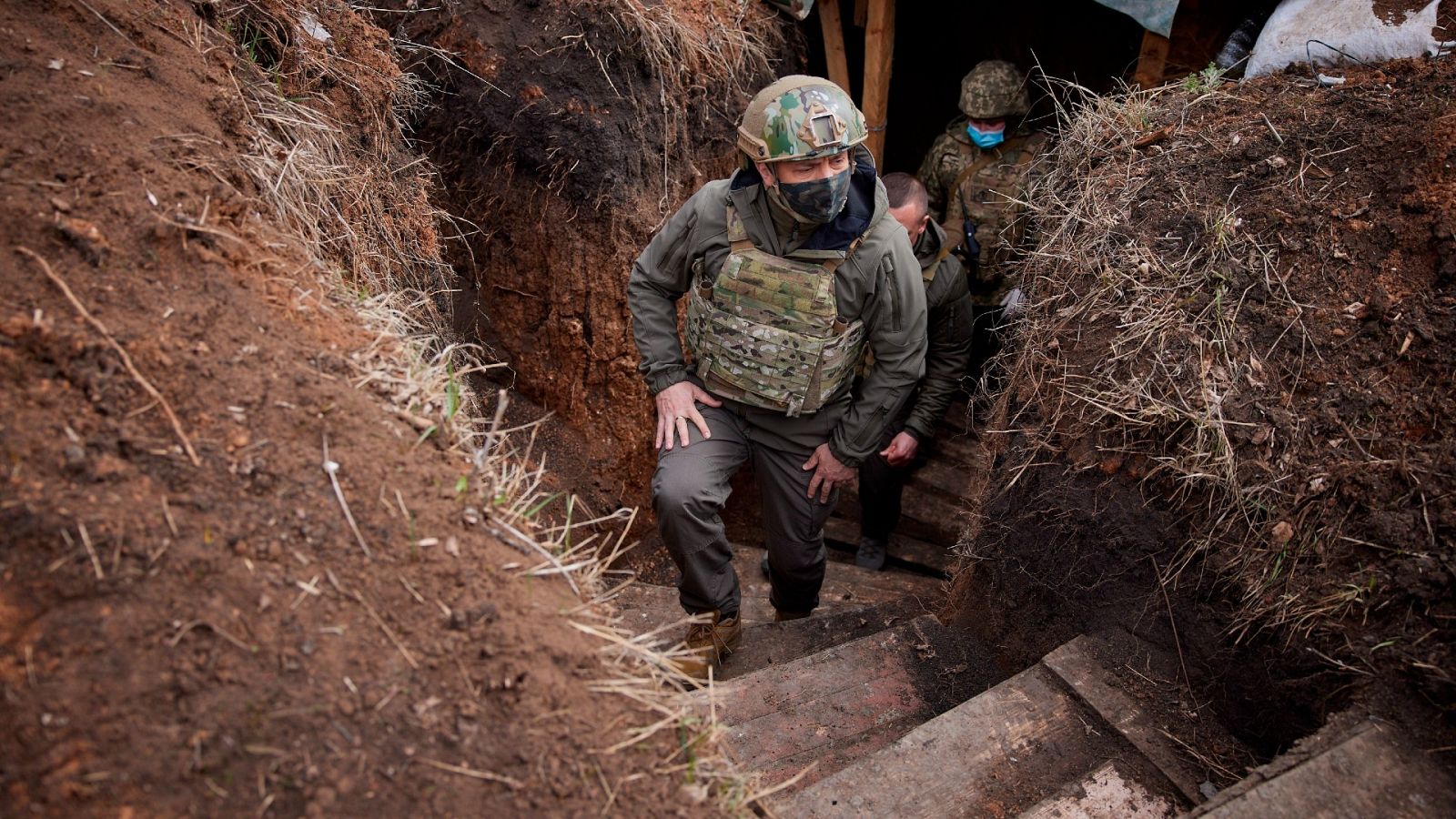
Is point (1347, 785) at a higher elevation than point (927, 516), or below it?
higher

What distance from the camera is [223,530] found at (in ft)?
6.17

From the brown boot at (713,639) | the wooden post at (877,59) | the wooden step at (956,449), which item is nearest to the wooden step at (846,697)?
the brown boot at (713,639)

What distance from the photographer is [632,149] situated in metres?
5.18

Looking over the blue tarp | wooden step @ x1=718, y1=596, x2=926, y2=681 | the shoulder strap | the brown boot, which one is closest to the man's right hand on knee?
the shoulder strap

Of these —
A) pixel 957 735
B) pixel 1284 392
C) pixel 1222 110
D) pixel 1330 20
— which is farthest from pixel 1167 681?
pixel 1330 20

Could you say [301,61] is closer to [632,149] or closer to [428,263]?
[428,263]

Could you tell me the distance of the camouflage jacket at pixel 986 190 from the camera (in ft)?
18.5

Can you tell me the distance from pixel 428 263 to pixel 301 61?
3.03ft

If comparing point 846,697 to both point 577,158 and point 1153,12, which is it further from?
point 1153,12

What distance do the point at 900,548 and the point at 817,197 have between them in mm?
3250

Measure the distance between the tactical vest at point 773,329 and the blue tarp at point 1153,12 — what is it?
2.77 metres

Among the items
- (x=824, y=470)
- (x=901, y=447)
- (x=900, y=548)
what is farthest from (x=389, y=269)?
(x=900, y=548)

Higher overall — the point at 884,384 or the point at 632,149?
the point at 632,149

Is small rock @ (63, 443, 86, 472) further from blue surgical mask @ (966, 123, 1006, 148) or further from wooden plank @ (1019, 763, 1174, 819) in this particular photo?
blue surgical mask @ (966, 123, 1006, 148)
